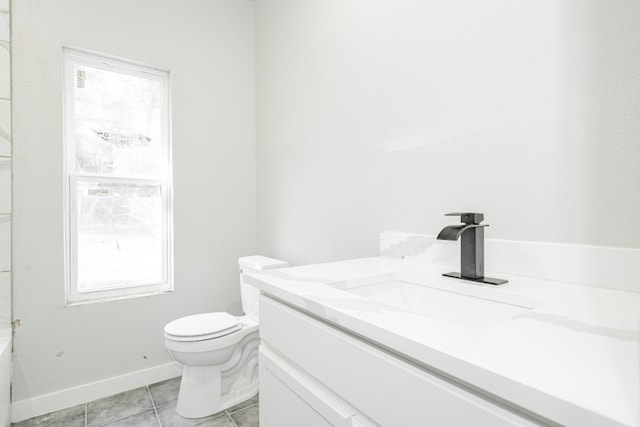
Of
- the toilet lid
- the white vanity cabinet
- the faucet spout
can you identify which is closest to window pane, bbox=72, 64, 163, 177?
the toilet lid

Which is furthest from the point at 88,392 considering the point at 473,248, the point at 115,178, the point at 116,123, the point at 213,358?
the point at 473,248

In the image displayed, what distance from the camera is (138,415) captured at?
174cm

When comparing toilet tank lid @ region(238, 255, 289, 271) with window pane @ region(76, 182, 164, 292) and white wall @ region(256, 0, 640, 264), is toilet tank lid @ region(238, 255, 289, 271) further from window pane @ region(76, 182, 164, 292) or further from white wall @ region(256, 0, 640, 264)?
window pane @ region(76, 182, 164, 292)

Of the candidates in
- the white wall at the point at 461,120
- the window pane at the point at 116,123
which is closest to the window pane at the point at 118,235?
the window pane at the point at 116,123

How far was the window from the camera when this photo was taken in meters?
1.94

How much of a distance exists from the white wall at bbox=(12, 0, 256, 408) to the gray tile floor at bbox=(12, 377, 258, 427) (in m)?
0.15

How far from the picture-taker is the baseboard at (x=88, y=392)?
1725mm

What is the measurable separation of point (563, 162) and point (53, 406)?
2.61m

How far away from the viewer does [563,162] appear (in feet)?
2.93

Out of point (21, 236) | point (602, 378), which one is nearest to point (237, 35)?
point (21, 236)

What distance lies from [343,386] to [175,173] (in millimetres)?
1929

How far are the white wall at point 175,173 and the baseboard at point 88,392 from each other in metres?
0.04

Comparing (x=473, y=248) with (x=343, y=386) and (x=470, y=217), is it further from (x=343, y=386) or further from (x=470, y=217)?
(x=343, y=386)

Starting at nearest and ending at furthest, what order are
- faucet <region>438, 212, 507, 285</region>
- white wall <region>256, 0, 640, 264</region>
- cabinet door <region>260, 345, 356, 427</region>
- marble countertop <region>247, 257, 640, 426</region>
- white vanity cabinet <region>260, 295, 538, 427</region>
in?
marble countertop <region>247, 257, 640, 426</region> → white vanity cabinet <region>260, 295, 538, 427</region> → cabinet door <region>260, 345, 356, 427</region> → white wall <region>256, 0, 640, 264</region> → faucet <region>438, 212, 507, 285</region>
